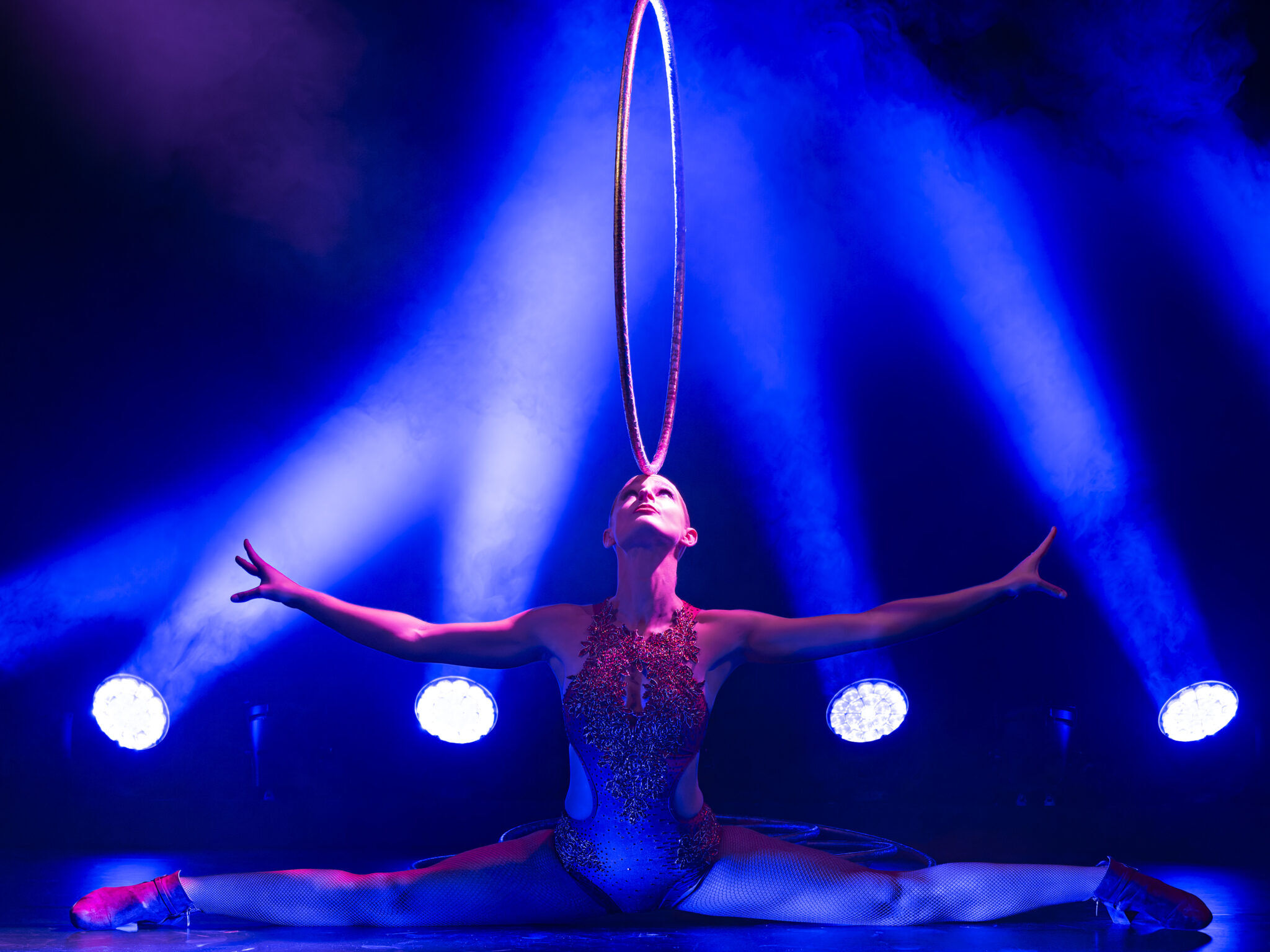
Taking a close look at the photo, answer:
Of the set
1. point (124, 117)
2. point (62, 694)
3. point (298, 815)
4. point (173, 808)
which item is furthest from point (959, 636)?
point (124, 117)

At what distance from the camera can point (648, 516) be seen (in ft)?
10.1

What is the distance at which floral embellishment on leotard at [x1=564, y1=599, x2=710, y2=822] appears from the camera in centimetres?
287

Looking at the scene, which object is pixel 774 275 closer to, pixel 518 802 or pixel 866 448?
pixel 866 448

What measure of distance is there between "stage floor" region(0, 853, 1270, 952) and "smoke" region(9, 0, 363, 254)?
3776mm

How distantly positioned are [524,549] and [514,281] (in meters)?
1.57

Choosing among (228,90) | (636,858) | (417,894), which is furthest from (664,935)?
(228,90)

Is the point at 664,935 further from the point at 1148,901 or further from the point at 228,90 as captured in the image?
the point at 228,90

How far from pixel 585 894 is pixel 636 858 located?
0.22m

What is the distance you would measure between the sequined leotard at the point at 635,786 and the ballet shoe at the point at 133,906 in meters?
1.13

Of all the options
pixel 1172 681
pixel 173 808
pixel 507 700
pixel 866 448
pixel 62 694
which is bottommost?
pixel 173 808

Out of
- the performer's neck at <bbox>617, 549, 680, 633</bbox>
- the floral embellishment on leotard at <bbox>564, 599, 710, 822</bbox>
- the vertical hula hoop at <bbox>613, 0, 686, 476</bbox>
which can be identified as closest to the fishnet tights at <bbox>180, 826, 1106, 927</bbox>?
the floral embellishment on leotard at <bbox>564, 599, 710, 822</bbox>

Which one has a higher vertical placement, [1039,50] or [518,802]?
[1039,50]

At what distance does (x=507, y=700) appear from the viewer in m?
5.43

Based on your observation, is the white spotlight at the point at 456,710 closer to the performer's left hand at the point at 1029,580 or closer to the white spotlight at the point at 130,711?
the white spotlight at the point at 130,711
